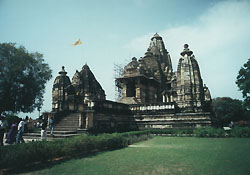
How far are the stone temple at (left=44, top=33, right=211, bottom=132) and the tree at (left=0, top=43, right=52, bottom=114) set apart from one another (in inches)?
385

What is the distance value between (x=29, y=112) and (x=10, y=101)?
193 inches

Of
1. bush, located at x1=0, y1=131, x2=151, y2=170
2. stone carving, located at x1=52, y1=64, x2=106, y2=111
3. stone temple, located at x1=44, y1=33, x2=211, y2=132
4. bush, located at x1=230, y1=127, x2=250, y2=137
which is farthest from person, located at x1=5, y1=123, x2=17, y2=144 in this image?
bush, located at x1=230, y1=127, x2=250, y2=137

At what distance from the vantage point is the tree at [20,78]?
89.1 feet

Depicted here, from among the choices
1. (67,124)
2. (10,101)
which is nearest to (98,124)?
(67,124)

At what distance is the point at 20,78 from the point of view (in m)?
28.8

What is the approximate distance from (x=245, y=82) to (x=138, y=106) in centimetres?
2008

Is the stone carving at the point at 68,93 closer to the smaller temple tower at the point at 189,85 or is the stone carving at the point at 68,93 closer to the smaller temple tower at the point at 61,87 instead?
the smaller temple tower at the point at 61,87

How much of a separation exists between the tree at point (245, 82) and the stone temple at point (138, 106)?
40.1 ft

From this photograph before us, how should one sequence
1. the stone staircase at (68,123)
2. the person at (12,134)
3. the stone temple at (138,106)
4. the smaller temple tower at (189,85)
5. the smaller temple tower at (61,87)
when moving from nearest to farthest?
the person at (12,134), the stone staircase at (68,123), the stone temple at (138,106), the smaller temple tower at (189,85), the smaller temple tower at (61,87)

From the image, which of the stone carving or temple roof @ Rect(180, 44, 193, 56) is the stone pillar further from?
temple roof @ Rect(180, 44, 193, 56)

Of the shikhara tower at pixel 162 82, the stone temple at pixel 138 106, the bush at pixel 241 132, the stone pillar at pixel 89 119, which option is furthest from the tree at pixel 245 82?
the stone pillar at pixel 89 119

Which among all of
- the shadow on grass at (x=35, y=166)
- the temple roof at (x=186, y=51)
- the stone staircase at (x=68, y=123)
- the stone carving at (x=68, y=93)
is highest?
the temple roof at (x=186, y=51)

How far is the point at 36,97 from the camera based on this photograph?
3281cm

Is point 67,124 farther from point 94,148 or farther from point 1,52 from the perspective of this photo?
point 1,52
